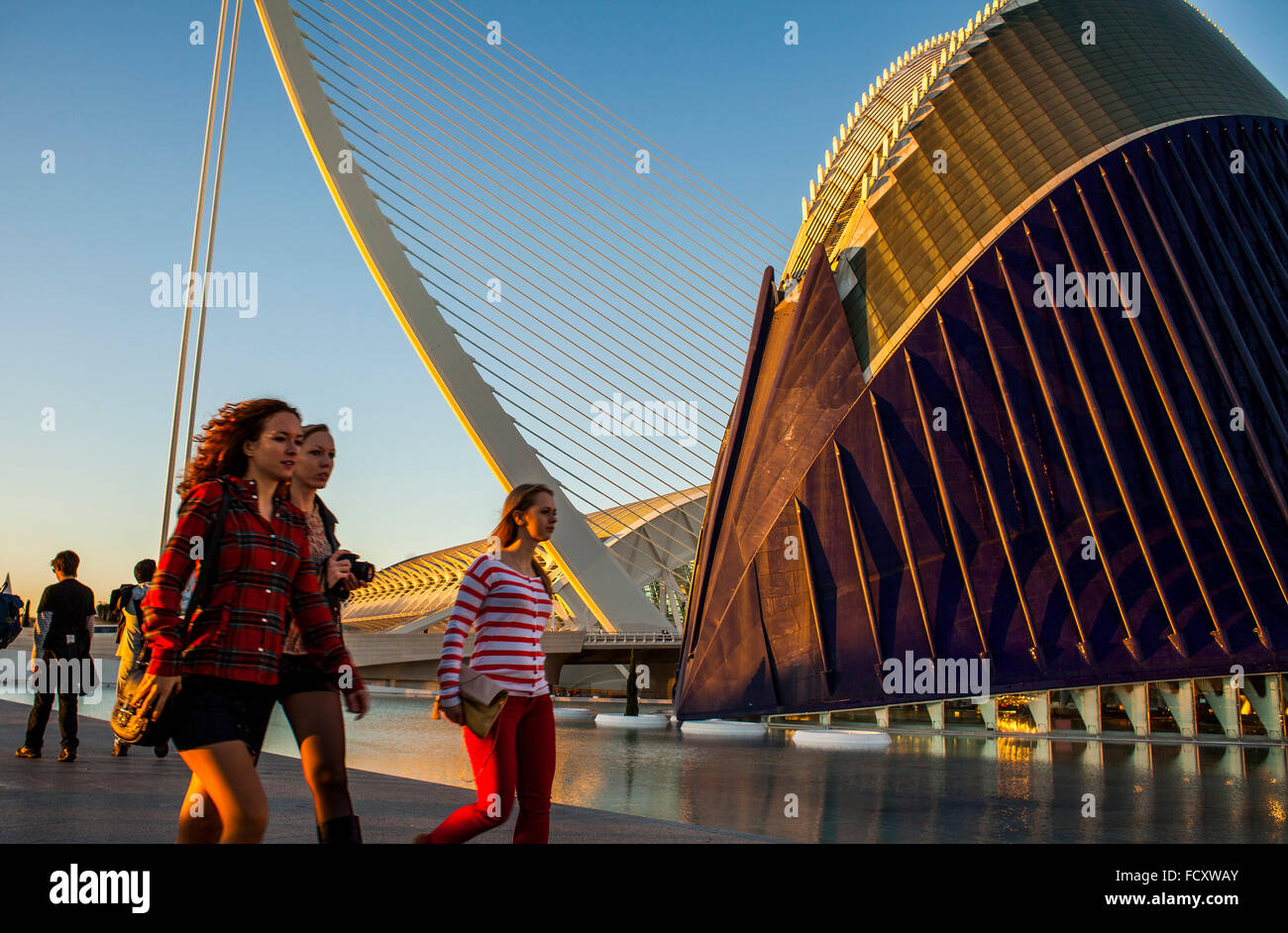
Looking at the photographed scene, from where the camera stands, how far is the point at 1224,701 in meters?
23.4

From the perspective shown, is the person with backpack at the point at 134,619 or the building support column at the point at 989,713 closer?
the person with backpack at the point at 134,619

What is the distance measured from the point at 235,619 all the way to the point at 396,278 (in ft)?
76.8

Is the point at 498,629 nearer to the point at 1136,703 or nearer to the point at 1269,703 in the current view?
the point at 1136,703

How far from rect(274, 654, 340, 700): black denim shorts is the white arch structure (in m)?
20.6

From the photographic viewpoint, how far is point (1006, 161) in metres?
23.4

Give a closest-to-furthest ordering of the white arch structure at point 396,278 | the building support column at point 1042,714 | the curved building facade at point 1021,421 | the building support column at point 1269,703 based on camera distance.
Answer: the curved building facade at point 1021,421 < the building support column at point 1269,703 < the building support column at point 1042,714 < the white arch structure at point 396,278

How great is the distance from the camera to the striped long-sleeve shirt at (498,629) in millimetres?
5027

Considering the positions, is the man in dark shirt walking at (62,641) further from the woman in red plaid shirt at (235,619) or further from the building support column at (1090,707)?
the building support column at (1090,707)

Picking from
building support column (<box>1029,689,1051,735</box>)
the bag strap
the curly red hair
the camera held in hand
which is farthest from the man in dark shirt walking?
building support column (<box>1029,689,1051,735</box>)

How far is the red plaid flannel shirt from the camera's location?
3.92m

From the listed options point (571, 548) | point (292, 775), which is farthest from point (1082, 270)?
point (292, 775)

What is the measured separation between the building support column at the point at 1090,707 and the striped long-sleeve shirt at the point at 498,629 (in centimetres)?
2120

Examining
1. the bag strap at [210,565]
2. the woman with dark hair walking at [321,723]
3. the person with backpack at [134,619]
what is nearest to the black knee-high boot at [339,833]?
the woman with dark hair walking at [321,723]
